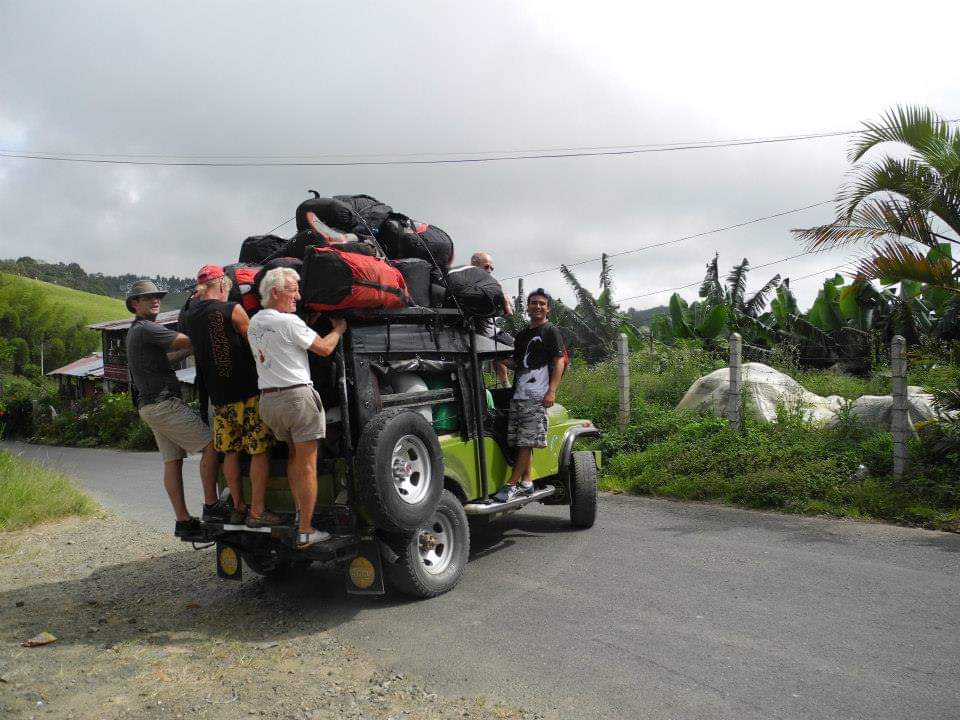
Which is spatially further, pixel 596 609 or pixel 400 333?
pixel 400 333

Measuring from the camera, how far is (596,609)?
548 centimetres

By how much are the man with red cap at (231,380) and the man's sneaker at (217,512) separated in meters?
0.13

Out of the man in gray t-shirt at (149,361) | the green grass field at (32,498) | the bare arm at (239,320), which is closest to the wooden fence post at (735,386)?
the bare arm at (239,320)

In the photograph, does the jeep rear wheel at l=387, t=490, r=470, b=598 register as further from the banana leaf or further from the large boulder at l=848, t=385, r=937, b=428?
the banana leaf

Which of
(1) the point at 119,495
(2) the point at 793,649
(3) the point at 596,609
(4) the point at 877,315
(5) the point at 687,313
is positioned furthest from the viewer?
(5) the point at 687,313

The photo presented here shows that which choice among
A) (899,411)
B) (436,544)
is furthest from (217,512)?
(899,411)

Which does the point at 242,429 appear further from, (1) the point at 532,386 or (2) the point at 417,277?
(1) the point at 532,386

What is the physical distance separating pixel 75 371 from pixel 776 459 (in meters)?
57.0

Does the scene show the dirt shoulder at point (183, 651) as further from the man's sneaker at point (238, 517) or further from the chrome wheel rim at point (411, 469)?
the chrome wheel rim at point (411, 469)

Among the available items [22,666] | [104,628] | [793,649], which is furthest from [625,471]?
[22,666]

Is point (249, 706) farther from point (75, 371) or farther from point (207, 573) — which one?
point (75, 371)

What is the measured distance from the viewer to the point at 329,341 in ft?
17.3

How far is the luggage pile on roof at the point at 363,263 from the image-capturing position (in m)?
5.31

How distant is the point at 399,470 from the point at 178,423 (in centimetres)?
186
